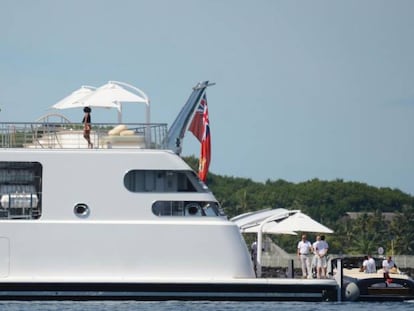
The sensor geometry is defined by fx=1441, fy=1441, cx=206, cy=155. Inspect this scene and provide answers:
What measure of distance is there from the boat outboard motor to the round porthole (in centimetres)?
245

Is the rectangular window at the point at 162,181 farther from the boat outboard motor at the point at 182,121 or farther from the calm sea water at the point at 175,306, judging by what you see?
the calm sea water at the point at 175,306

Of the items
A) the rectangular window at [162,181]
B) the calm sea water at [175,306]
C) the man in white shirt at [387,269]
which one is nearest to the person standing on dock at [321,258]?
the man in white shirt at [387,269]

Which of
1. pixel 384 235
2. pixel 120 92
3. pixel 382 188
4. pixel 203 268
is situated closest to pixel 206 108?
pixel 120 92

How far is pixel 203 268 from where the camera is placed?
31500 millimetres

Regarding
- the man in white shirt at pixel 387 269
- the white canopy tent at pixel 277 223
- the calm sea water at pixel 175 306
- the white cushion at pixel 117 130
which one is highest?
the white cushion at pixel 117 130

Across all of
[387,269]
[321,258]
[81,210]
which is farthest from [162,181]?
[387,269]

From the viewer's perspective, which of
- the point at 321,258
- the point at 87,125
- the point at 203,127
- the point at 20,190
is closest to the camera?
the point at 20,190

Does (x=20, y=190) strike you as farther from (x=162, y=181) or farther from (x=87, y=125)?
(x=162, y=181)

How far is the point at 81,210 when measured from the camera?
31531 mm

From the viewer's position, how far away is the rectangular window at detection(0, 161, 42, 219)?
31516mm

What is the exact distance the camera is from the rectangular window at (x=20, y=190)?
31.5 m

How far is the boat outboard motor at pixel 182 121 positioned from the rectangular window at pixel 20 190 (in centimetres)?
308

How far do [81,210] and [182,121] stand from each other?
161 inches

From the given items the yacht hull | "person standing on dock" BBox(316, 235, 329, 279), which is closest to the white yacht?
the yacht hull
